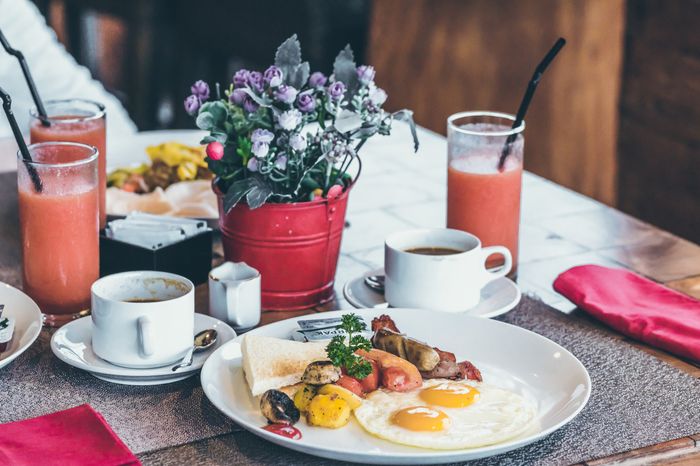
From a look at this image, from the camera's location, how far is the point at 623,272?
5.24ft

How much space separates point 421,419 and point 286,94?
20.0 inches

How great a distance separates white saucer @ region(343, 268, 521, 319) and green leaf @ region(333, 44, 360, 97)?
0.30 metres

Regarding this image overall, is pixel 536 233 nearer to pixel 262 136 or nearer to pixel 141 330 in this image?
pixel 262 136

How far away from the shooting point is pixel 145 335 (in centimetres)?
118

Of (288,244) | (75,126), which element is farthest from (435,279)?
(75,126)

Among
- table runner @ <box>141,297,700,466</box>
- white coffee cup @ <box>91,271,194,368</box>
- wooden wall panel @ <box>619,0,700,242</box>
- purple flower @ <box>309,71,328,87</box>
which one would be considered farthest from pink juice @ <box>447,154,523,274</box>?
wooden wall panel @ <box>619,0,700,242</box>

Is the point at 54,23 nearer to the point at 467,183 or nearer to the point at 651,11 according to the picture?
the point at 651,11

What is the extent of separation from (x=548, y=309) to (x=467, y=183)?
256 millimetres

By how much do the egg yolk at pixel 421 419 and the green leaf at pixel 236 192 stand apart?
0.45 m

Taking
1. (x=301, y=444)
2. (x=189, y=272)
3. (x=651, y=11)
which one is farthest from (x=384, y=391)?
(x=651, y=11)

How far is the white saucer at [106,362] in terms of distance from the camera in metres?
1.21

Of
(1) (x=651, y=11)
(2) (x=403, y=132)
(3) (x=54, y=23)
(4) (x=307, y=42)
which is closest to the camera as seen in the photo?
(2) (x=403, y=132)

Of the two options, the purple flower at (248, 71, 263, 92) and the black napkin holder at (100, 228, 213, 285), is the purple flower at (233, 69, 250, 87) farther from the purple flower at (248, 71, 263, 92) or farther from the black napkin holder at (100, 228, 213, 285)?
the black napkin holder at (100, 228, 213, 285)

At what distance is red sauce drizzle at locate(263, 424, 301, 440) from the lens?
1.05 meters
